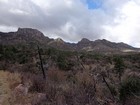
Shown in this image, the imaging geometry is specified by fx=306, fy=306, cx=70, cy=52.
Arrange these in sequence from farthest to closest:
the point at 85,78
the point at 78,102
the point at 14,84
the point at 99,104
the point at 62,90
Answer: the point at 14,84 < the point at 85,78 < the point at 62,90 < the point at 78,102 < the point at 99,104

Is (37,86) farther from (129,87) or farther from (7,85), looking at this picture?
(129,87)

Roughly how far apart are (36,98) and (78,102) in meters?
2.27

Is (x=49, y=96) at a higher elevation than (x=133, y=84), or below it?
below

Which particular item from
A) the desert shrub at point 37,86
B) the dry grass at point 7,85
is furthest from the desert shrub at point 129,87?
the dry grass at point 7,85

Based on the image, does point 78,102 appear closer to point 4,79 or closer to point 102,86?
point 102,86

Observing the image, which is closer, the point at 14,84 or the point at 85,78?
the point at 85,78

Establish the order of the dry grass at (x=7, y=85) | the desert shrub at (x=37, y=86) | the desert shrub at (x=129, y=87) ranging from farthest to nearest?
the desert shrub at (x=37, y=86) → the dry grass at (x=7, y=85) → the desert shrub at (x=129, y=87)

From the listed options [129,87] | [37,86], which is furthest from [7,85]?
[129,87]

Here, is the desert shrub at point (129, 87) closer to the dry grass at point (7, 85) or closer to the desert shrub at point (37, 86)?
the desert shrub at point (37, 86)

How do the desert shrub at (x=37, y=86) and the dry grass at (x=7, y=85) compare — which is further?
the desert shrub at (x=37, y=86)

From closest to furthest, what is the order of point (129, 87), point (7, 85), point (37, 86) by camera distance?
point (129, 87) < point (37, 86) < point (7, 85)

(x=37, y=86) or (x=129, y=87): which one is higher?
(x=129, y=87)

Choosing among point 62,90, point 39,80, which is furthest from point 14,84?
point 62,90

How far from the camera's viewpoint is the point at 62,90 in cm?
1142
